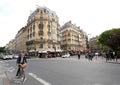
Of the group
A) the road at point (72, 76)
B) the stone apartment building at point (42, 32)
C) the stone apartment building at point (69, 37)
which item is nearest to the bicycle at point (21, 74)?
the road at point (72, 76)

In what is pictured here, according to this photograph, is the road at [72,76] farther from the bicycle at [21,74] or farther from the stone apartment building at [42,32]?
the stone apartment building at [42,32]

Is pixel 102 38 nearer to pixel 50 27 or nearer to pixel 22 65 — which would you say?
pixel 50 27

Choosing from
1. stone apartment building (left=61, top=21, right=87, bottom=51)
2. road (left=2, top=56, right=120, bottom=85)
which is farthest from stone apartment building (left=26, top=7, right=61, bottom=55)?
road (left=2, top=56, right=120, bottom=85)

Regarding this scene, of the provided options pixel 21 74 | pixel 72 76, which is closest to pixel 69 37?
pixel 72 76

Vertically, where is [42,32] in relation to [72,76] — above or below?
above

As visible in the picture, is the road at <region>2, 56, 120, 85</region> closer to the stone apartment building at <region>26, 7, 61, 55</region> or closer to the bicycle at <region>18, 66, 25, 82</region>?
the bicycle at <region>18, 66, 25, 82</region>

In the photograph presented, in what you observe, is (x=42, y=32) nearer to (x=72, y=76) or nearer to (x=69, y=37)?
(x=69, y=37)

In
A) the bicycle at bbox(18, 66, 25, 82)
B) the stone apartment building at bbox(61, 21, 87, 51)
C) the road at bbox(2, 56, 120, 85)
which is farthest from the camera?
the stone apartment building at bbox(61, 21, 87, 51)

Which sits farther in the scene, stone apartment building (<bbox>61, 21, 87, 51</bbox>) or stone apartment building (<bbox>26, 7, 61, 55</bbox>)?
stone apartment building (<bbox>61, 21, 87, 51</bbox>)

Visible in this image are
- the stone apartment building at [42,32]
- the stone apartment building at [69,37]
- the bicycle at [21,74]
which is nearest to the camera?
the bicycle at [21,74]

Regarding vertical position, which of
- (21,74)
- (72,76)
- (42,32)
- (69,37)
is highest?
(69,37)

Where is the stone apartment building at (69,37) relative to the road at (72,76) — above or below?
above

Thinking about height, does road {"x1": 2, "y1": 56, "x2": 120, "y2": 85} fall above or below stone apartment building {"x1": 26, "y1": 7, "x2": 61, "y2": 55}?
below

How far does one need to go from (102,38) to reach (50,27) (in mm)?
21875
